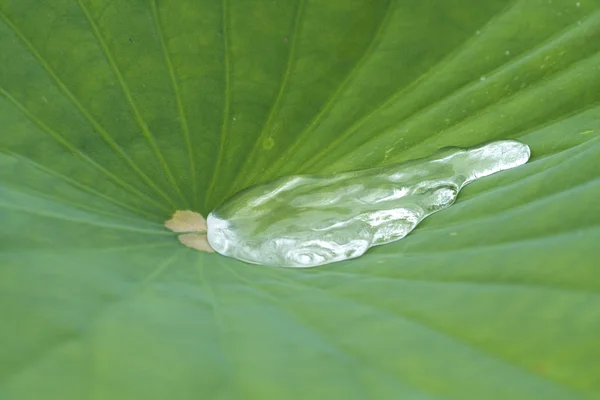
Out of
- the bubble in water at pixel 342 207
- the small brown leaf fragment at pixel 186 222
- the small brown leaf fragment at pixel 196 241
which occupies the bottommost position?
the small brown leaf fragment at pixel 196 241

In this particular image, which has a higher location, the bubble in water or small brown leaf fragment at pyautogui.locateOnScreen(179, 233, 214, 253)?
the bubble in water

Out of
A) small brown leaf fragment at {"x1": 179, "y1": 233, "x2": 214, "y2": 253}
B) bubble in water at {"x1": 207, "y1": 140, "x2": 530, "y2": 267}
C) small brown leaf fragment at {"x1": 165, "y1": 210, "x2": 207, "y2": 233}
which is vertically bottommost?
small brown leaf fragment at {"x1": 179, "y1": 233, "x2": 214, "y2": 253}

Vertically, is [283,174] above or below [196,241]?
above

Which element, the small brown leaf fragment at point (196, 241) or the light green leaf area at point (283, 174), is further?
the small brown leaf fragment at point (196, 241)

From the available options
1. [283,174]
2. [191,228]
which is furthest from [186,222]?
[283,174]

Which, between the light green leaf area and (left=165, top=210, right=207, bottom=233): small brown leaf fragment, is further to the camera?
(left=165, top=210, right=207, bottom=233): small brown leaf fragment

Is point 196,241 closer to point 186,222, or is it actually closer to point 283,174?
point 186,222
